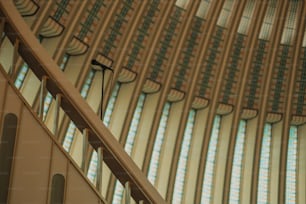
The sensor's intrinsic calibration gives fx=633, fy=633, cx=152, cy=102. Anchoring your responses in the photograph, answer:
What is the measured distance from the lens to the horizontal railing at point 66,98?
5.65 metres

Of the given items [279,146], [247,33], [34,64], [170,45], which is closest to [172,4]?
[170,45]

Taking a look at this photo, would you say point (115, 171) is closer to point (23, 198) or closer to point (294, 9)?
point (23, 198)

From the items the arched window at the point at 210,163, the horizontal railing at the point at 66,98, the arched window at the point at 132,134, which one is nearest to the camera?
the horizontal railing at the point at 66,98

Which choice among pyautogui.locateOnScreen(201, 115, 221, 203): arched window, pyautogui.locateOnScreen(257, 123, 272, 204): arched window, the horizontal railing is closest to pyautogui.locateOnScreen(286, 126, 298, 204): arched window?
pyautogui.locateOnScreen(257, 123, 272, 204): arched window

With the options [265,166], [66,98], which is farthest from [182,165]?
[66,98]

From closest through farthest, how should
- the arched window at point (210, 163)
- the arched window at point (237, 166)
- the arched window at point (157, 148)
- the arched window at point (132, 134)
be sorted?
the arched window at point (132, 134) < the arched window at point (157, 148) < the arched window at point (210, 163) < the arched window at point (237, 166)

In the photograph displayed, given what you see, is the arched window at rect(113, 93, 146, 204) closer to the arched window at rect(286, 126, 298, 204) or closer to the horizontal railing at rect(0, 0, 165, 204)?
the arched window at rect(286, 126, 298, 204)

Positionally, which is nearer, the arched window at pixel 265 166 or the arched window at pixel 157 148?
the arched window at pixel 157 148

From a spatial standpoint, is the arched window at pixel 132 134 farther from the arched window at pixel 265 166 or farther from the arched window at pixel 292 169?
the arched window at pixel 292 169

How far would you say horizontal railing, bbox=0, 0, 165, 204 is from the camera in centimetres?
565

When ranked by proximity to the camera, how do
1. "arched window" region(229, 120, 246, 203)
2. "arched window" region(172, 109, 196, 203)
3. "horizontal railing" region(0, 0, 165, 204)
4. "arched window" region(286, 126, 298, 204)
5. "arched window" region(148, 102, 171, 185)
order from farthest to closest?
"arched window" region(286, 126, 298, 204), "arched window" region(229, 120, 246, 203), "arched window" region(172, 109, 196, 203), "arched window" region(148, 102, 171, 185), "horizontal railing" region(0, 0, 165, 204)

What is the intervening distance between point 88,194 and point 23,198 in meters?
0.58

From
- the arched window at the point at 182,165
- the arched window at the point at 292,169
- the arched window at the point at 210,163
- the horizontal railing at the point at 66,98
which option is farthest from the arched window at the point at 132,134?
the horizontal railing at the point at 66,98

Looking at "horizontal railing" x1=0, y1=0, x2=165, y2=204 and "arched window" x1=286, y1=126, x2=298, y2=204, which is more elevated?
"arched window" x1=286, y1=126, x2=298, y2=204
